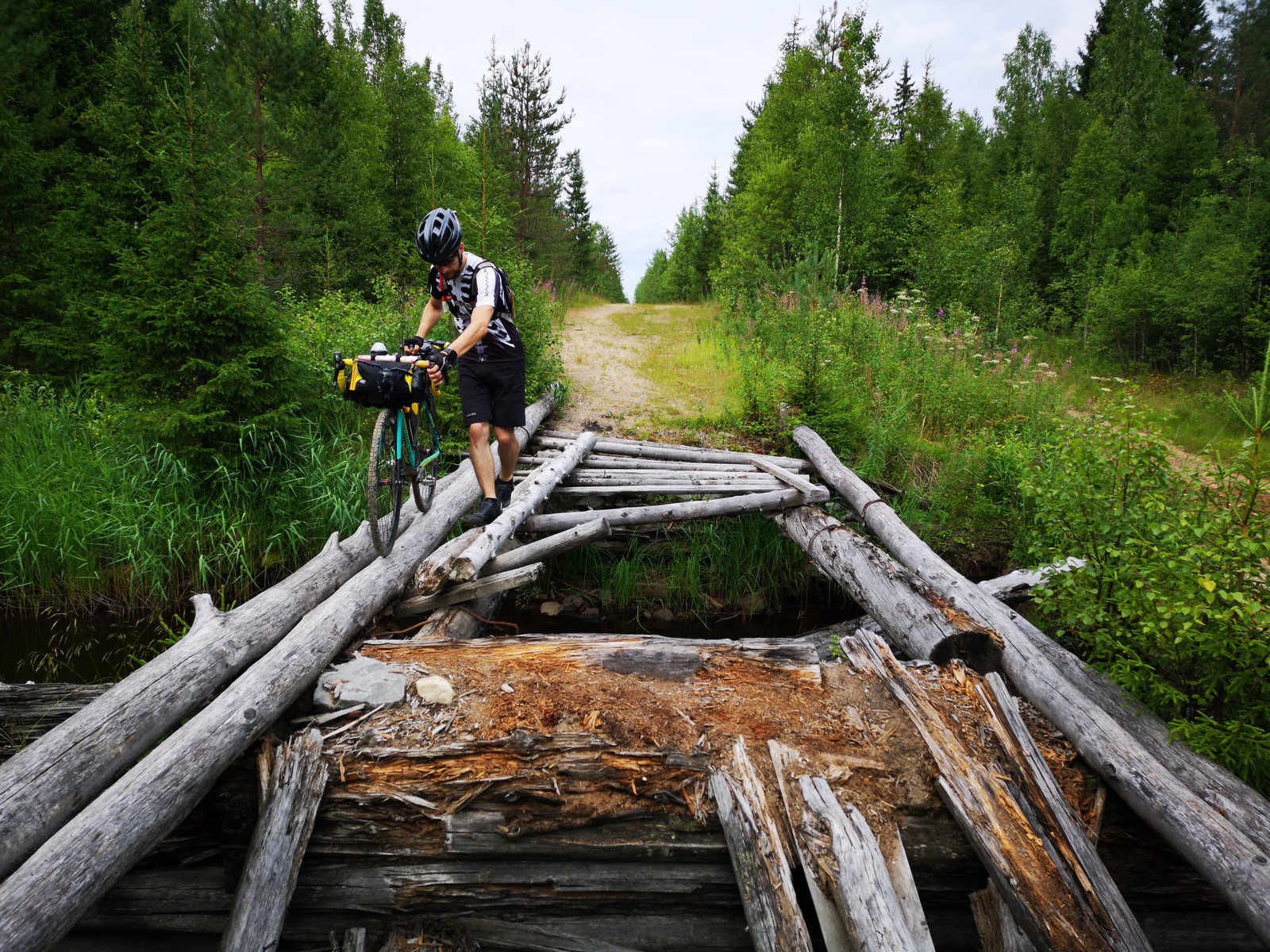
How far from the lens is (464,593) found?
4.16 metres

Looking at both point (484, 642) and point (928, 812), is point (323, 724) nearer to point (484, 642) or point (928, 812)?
point (484, 642)

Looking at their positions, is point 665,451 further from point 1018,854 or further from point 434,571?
point 1018,854

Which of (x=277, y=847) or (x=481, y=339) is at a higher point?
(x=481, y=339)

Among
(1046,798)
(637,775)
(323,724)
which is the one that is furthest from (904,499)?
(323,724)

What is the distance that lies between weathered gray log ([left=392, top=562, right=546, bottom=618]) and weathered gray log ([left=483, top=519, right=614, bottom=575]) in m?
0.16

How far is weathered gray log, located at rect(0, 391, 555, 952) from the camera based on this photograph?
176cm

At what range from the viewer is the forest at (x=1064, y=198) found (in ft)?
42.1

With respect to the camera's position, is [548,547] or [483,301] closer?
[483,301]

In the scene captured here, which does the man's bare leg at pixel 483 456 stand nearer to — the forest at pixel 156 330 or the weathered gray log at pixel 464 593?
the weathered gray log at pixel 464 593

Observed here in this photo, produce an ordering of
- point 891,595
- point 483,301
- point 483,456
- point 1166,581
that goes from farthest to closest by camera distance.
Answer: point 483,456, point 483,301, point 891,595, point 1166,581

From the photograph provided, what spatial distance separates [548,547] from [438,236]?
240 centimetres

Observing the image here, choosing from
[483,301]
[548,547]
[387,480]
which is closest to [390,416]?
[387,480]

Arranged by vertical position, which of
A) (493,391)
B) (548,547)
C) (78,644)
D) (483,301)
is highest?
(483,301)

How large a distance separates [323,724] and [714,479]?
4332 mm
